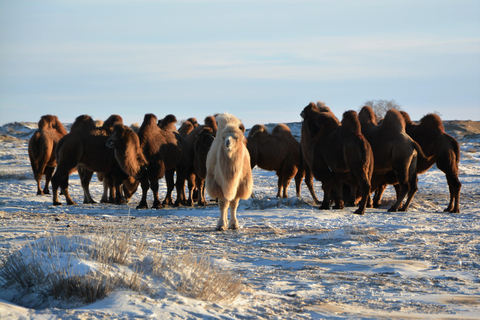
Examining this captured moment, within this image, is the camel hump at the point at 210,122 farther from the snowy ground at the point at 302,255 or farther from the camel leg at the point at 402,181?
the camel leg at the point at 402,181

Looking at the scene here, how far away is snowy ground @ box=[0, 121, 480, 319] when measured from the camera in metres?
5.27

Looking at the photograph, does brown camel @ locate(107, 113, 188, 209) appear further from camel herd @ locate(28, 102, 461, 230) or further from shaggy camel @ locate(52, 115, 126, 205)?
shaggy camel @ locate(52, 115, 126, 205)

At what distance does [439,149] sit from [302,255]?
8030mm

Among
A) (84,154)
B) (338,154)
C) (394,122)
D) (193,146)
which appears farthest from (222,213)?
(193,146)

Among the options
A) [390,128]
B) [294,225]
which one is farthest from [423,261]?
[390,128]

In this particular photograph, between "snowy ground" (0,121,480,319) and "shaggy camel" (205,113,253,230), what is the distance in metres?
0.66

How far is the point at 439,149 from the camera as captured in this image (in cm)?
1510

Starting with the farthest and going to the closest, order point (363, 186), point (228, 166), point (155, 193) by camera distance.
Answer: point (155, 193), point (363, 186), point (228, 166)

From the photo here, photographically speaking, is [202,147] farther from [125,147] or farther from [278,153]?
[278,153]

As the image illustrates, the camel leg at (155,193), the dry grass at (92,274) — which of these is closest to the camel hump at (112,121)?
the camel leg at (155,193)

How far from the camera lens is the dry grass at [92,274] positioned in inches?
202

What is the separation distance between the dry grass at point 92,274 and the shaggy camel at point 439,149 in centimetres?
1029

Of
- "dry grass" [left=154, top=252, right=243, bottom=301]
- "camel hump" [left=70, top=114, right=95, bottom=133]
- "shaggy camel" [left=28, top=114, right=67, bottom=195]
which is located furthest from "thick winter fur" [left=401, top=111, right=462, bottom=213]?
"shaggy camel" [left=28, top=114, right=67, bottom=195]

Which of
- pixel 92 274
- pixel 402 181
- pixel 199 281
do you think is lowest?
pixel 199 281
